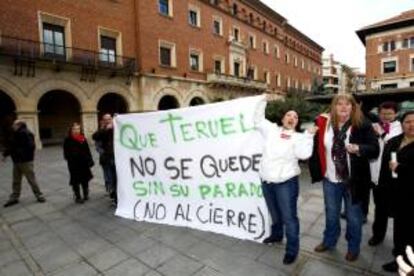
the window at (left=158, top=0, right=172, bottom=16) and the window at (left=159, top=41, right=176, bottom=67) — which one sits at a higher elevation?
the window at (left=158, top=0, right=172, bottom=16)

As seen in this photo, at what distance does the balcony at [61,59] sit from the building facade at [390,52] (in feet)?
108

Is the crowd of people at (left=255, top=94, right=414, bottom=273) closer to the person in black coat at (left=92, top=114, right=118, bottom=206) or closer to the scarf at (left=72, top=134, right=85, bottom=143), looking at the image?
the person in black coat at (left=92, top=114, right=118, bottom=206)

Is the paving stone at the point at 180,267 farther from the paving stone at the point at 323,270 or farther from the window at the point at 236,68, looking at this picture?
the window at the point at 236,68

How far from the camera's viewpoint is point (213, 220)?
3980 millimetres

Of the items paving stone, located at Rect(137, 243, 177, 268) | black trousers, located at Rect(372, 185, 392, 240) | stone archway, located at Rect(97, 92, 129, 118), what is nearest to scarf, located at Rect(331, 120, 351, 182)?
black trousers, located at Rect(372, 185, 392, 240)

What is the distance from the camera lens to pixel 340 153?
3.06 m

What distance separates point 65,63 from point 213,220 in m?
16.0

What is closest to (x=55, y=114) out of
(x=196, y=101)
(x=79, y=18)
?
(x=79, y=18)

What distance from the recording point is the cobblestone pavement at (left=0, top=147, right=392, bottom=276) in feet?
10.6

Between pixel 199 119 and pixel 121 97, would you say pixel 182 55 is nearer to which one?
pixel 121 97

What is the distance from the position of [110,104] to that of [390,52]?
36.6 metres

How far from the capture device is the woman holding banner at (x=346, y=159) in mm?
2975

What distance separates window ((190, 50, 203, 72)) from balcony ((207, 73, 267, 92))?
122cm

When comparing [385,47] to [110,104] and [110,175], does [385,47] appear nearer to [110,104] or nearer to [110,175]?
[110,104]
